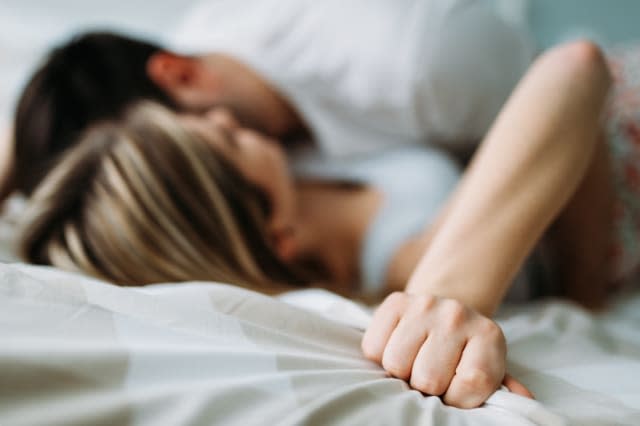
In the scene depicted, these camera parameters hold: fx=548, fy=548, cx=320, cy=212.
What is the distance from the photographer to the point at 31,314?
1.01 ft

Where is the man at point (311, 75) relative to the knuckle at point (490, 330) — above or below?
above

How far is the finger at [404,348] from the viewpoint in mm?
341

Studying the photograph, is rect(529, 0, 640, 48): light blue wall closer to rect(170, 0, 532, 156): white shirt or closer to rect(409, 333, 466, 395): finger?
rect(170, 0, 532, 156): white shirt

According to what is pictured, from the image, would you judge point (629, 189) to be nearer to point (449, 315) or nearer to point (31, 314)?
point (449, 315)

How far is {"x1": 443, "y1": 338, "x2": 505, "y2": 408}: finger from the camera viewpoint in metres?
0.32

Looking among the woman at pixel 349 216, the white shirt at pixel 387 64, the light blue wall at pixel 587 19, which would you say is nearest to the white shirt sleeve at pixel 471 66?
the white shirt at pixel 387 64

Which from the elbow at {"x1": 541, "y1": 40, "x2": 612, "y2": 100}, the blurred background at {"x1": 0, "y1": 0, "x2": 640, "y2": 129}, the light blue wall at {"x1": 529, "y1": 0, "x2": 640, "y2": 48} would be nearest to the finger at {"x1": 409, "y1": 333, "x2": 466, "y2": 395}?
the elbow at {"x1": 541, "y1": 40, "x2": 612, "y2": 100}

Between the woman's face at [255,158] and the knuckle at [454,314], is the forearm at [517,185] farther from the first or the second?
the woman's face at [255,158]

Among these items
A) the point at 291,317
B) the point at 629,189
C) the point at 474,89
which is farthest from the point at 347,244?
the point at 291,317

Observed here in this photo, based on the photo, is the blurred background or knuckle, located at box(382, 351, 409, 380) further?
the blurred background

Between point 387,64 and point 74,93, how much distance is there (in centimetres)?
55

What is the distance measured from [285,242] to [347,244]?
0.13 metres

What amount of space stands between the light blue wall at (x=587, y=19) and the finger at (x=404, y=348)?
144cm

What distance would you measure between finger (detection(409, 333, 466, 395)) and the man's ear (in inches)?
Result: 30.9
